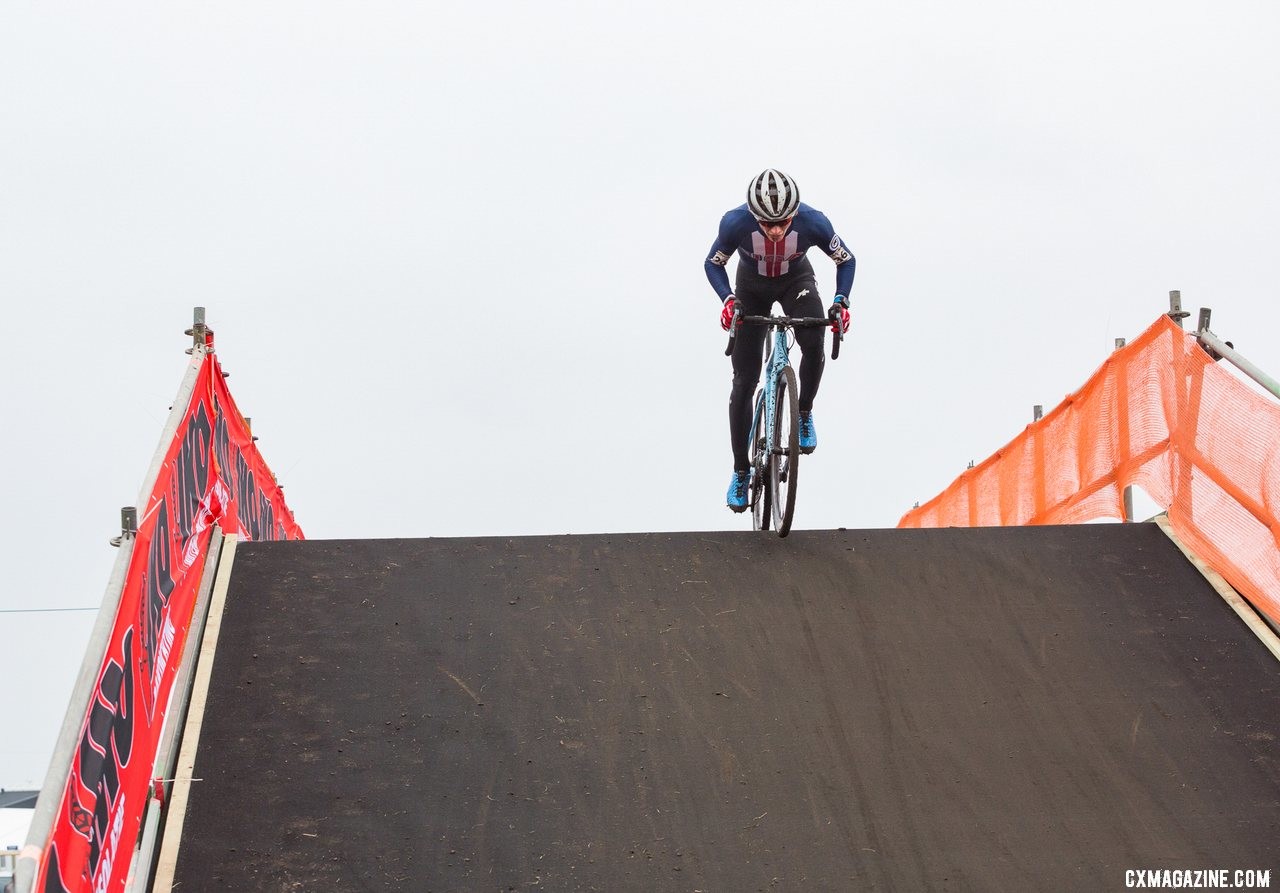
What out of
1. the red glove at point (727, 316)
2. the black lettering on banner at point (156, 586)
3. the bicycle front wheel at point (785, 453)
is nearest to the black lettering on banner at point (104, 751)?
the black lettering on banner at point (156, 586)

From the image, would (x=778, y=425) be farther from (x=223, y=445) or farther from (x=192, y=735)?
(x=192, y=735)

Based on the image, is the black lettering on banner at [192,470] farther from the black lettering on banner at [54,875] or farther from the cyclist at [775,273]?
the cyclist at [775,273]

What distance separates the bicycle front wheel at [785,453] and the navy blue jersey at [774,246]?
67 cm

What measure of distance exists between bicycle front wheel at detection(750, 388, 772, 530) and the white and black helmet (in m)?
1.30

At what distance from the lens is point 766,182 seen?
808 cm

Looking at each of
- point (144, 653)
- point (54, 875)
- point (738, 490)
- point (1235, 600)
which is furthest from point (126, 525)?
point (1235, 600)

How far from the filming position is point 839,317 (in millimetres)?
8273

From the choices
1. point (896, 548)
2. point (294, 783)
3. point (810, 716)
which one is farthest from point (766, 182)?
point (294, 783)

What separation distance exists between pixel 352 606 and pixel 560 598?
1.07 m

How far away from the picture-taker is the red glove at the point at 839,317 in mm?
8266

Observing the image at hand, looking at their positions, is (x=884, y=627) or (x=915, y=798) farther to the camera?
(x=884, y=627)

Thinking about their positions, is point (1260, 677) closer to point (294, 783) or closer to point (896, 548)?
point (896, 548)

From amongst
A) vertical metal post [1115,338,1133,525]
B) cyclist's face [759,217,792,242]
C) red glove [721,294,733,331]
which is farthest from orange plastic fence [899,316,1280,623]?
red glove [721,294,733,331]

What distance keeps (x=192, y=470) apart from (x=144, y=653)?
1.83 meters
